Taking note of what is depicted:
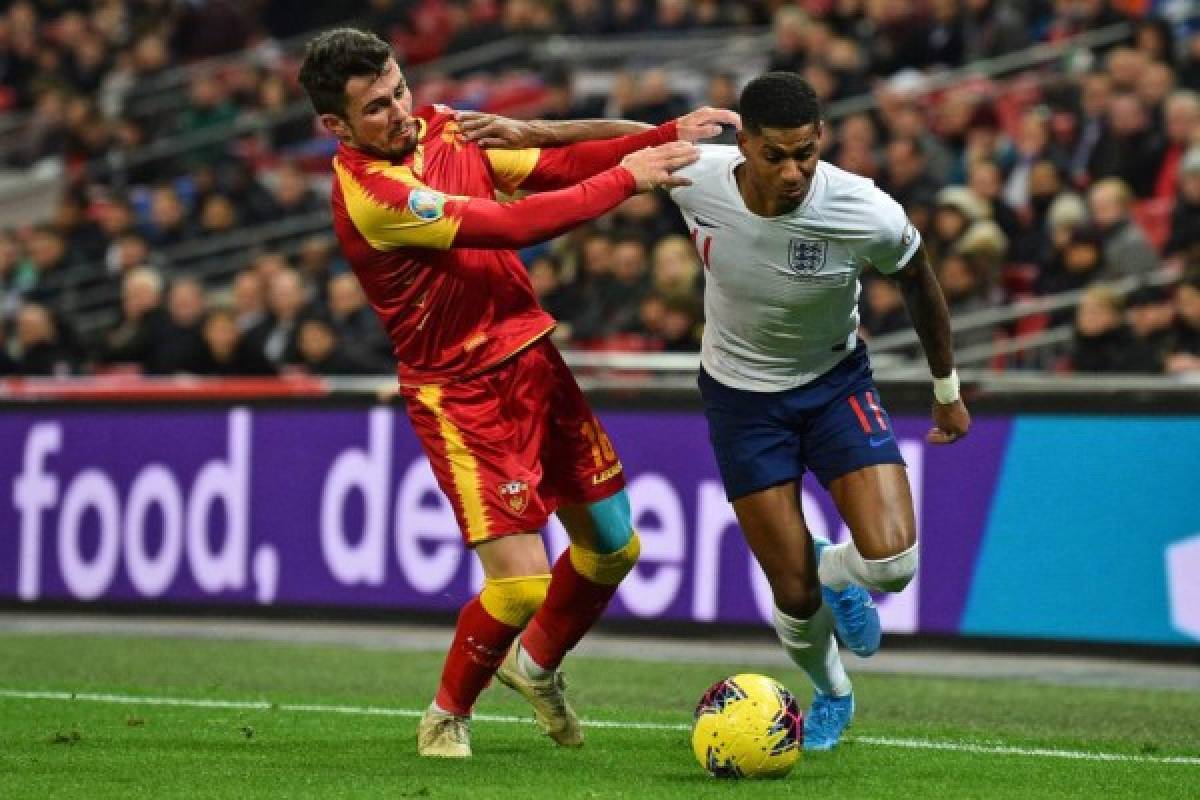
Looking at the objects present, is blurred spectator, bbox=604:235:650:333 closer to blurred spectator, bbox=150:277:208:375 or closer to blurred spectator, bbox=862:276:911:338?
blurred spectator, bbox=862:276:911:338

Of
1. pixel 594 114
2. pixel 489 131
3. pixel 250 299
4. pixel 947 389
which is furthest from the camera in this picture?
pixel 594 114

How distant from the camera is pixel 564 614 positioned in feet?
28.7

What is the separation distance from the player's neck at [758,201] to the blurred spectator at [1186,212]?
684cm

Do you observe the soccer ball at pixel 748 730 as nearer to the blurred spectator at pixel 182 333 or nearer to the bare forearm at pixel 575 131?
the bare forearm at pixel 575 131

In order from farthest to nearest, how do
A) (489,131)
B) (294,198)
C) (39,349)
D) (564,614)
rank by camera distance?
(294,198) → (39,349) → (564,614) → (489,131)

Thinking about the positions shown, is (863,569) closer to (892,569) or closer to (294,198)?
(892,569)

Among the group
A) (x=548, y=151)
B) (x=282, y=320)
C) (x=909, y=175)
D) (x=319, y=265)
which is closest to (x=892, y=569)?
(x=548, y=151)

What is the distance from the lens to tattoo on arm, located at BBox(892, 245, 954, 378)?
26.7 feet

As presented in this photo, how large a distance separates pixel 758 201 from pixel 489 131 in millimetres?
1113

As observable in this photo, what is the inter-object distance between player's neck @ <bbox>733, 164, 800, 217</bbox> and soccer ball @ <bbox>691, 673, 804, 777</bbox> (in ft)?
5.38

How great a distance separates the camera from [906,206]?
15961 millimetres

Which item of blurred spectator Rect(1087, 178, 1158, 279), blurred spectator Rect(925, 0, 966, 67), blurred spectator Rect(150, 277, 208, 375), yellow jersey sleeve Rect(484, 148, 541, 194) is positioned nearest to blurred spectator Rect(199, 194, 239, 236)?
blurred spectator Rect(150, 277, 208, 375)

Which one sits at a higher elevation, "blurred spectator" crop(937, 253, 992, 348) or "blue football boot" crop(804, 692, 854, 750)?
"blurred spectator" crop(937, 253, 992, 348)

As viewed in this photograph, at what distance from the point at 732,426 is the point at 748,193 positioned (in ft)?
2.94
